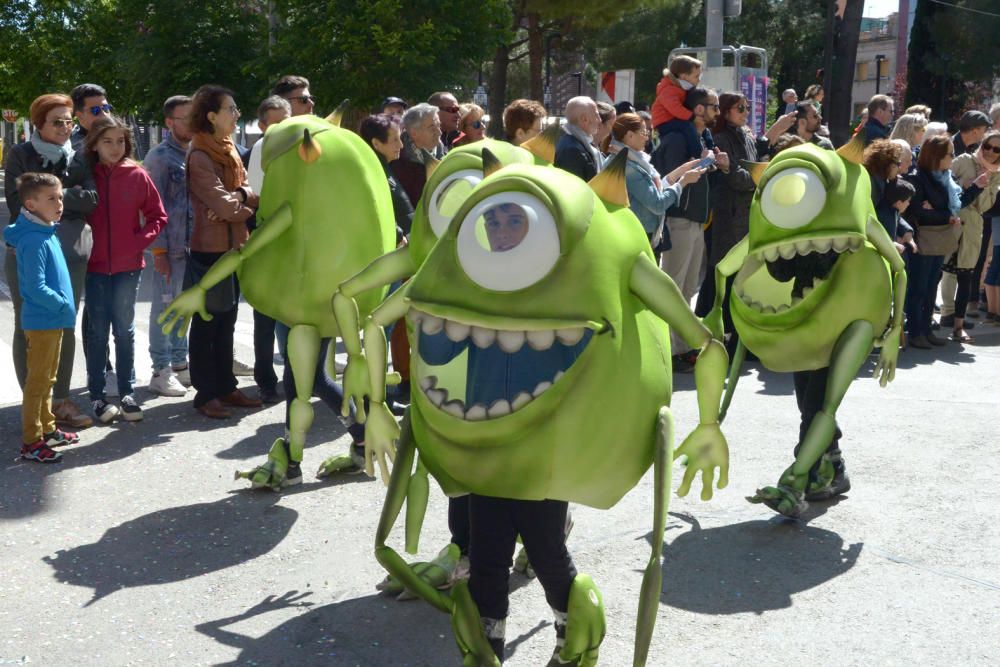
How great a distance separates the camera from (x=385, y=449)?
352 centimetres

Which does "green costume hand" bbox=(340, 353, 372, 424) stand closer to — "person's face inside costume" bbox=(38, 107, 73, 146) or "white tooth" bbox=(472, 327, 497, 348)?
"white tooth" bbox=(472, 327, 497, 348)

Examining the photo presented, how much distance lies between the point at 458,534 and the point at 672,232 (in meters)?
4.51

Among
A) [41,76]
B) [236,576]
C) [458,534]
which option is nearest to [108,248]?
[236,576]

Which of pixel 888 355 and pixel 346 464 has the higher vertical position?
pixel 888 355

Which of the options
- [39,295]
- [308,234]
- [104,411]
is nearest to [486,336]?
[308,234]

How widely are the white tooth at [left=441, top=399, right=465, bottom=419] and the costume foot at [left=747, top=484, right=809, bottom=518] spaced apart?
7.47 ft

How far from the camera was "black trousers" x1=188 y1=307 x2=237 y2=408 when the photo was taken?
6598mm

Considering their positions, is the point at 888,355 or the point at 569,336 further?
the point at 888,355

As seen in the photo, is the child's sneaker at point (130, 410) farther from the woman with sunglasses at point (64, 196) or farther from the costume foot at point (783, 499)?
the costume foot at point (783, 499)

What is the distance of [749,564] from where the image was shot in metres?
4.44

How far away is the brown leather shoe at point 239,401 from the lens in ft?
22.5

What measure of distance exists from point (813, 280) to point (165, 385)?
4308mm

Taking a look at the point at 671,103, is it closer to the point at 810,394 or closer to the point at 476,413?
the point at 810,394

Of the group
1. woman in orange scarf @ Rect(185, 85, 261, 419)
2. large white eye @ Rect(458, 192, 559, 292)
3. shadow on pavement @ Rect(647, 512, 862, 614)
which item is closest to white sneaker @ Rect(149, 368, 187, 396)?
woman in orange scarf @ Rect(185, 85, 261, 419)
